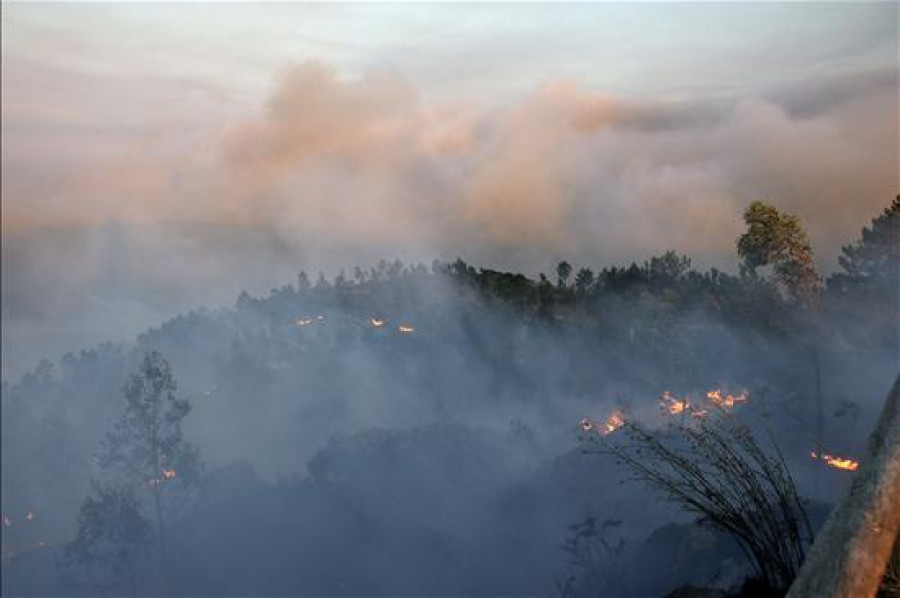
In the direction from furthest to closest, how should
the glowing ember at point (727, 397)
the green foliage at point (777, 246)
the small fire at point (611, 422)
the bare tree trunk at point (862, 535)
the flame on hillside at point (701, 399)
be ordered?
the small fire at point (611, 422) < the glowing ember at point (727, 397) < the flame on hillside at point (701, 399) < the green foliage at point (777, 246) < the bare tree trunk at point (862, 535)

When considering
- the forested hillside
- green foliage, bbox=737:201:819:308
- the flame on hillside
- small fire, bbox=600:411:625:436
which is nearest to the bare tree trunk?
the forested hillside

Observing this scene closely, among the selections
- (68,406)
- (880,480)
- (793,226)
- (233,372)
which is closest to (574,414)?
(793,226)

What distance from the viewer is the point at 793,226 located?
2947cm

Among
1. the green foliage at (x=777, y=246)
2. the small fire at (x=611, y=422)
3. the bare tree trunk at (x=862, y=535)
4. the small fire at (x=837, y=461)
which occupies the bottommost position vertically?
the bare tree trunk at (x=862, y=535)

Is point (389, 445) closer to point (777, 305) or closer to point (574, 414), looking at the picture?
point (574, 414)

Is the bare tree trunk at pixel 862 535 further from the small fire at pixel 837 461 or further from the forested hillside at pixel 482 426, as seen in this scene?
the small fire at pixel 837 461

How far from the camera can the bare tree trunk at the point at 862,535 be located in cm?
400

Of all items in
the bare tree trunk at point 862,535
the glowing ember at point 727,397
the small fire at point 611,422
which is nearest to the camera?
the bare tree trunk at point 862,535

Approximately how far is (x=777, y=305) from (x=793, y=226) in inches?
590

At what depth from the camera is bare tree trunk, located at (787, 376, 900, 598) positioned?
158 inches

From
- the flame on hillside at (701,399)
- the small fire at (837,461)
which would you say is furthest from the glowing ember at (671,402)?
the small fire at (837,461)

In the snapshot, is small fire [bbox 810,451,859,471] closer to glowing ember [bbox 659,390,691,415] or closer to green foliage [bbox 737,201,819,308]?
green foliage [bbox 737,201,819,308]

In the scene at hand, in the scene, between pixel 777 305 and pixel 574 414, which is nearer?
pixel 777 305

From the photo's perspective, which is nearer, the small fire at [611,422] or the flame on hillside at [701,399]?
the flame on hillside at [701,399]
